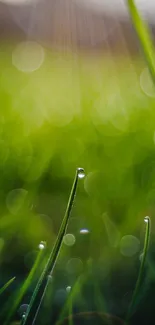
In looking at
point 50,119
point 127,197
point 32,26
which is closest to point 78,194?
point 127,197

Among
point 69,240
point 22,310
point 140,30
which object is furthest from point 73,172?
point 140,30

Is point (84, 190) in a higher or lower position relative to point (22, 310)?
higher

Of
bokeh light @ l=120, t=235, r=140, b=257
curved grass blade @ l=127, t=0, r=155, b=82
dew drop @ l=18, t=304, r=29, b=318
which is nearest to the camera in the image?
curved grass blade @ l=127, t=0, r=155, b=82

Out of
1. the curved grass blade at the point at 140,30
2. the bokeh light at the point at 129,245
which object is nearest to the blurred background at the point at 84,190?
the bokeh light at the point at 129,245

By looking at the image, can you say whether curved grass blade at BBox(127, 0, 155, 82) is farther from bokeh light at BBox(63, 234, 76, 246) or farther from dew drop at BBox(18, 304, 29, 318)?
bokeh light at BBox(63, 234, 76, 246)

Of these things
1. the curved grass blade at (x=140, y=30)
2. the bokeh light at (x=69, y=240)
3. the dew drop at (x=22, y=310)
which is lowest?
the dew drop at (x=22, y=310)

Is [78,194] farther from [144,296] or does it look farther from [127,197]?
[144,296]

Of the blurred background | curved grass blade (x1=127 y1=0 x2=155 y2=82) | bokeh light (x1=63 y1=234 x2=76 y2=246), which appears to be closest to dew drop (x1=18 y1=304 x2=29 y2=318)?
the blurred background

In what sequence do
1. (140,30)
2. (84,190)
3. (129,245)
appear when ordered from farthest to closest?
(84,190)
(129,245)
(140,30)

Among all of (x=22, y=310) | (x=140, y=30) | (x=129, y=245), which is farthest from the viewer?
(x=129, y=245)

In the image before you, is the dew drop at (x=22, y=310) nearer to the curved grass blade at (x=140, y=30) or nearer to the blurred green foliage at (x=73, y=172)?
the blurred green foliage at (x=73, y=172)

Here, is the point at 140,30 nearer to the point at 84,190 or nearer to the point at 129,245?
the point at 129,245
